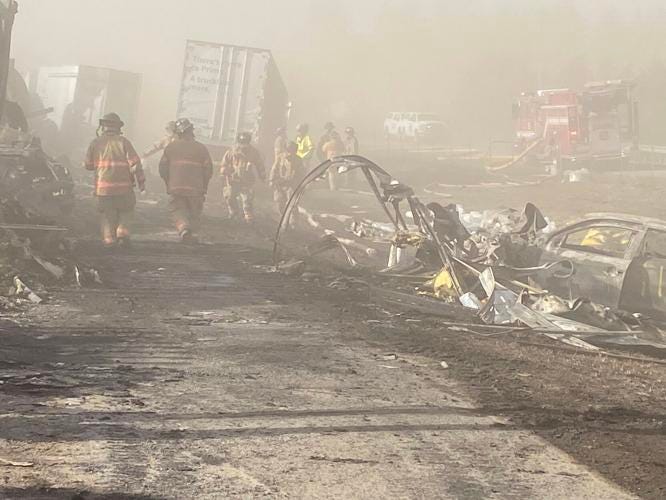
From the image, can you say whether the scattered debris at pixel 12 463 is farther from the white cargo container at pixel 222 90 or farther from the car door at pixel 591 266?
the white cargo container at pixel 222 90

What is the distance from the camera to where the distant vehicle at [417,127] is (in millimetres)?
46094

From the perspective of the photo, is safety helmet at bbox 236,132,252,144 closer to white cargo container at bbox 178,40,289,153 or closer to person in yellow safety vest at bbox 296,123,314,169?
person in yellow safety vest at bbox 296,123,314,169

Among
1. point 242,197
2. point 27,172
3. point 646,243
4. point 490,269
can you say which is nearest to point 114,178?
point 27,172

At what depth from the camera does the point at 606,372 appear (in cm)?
705

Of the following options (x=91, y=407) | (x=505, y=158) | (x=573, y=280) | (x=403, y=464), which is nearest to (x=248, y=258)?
(x=573, y=280)

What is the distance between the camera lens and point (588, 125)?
28641 mm

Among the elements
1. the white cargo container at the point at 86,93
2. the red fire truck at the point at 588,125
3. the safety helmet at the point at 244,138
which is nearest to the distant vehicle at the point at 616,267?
the safety helmet at the point at 244,138

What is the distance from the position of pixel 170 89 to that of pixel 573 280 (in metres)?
50.4

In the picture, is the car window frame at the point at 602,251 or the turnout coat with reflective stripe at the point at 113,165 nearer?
the car window frame at the point at 602,251

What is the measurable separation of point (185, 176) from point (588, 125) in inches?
772

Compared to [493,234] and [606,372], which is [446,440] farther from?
[493,234]

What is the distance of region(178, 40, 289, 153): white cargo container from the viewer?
2214 cm

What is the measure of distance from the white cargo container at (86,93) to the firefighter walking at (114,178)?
16.5 meters

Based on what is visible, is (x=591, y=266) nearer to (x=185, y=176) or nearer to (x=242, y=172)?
(x=185, y=176)
